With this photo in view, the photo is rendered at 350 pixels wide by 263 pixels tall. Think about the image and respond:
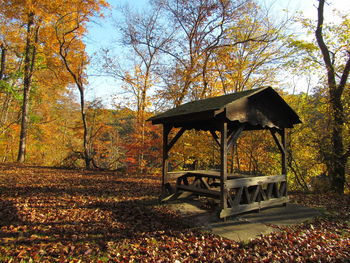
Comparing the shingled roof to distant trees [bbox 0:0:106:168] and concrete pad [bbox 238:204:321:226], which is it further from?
distant trees [bbox 0:0:106:168]

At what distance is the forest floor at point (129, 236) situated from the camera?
3947mm

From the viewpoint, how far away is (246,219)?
5.96 metres

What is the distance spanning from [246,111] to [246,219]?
9.26 feet

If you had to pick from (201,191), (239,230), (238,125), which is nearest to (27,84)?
(201,191)

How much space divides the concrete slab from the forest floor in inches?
8.4

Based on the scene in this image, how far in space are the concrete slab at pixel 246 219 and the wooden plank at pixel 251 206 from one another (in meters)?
0.18

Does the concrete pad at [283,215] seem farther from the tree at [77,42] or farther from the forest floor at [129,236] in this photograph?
the tree at [77,42]

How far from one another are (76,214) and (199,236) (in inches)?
121

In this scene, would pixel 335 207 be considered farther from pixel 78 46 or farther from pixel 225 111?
pixel 78 46

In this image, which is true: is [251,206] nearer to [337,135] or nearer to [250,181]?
[250,181]

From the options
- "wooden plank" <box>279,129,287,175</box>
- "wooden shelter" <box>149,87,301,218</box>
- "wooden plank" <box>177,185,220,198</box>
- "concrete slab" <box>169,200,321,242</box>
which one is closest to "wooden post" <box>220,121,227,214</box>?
"wooden shelter" <box>149,87,301,218</box>

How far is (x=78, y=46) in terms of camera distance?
1630 cm

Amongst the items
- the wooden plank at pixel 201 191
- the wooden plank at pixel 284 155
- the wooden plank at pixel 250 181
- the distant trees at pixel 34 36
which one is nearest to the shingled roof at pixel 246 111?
the wooden plank at pixel 284 155

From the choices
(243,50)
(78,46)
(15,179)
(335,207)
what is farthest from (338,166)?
(78,46)
